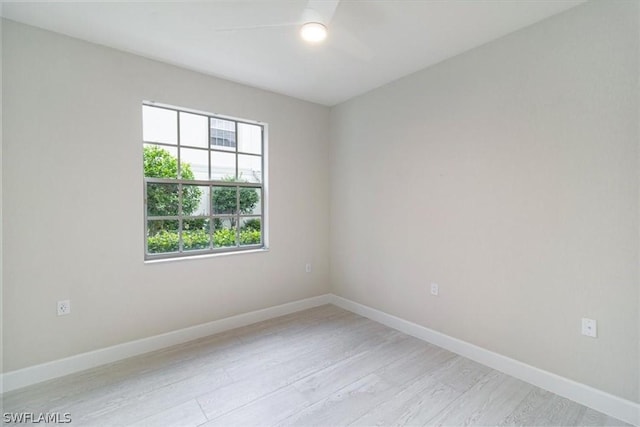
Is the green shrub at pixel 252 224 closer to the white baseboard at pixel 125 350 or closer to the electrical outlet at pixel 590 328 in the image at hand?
the white baseboard at pixel 125 350

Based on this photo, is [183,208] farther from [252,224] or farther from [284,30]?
[284,30]

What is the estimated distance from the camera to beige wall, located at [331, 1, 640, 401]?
69.9 inches

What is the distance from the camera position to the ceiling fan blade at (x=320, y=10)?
1.61m

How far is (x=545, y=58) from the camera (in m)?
2.04

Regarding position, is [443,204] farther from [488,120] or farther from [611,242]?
[611,242]

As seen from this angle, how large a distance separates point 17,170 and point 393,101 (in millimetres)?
3225

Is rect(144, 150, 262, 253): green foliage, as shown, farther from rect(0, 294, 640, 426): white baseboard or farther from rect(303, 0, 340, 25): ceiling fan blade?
rect(303, 0, 340, 25): ceiling fan blade

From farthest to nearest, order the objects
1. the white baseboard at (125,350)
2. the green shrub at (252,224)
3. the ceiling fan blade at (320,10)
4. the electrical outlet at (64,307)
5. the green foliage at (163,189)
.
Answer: the green shrub at (252,224)
the green foliage at (163,189)
the electrical outlet at (64,307)
the white baseboard at (125,350)
the ceiling fan blade at (320,10)

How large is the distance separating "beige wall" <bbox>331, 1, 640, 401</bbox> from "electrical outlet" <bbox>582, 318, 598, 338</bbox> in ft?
0.11

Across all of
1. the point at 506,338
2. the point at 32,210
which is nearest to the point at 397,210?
the point at 506,338

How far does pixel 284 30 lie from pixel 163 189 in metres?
1.79

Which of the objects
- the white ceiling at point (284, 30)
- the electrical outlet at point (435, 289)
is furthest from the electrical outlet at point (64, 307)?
the electrical outlet at point (435, 289)

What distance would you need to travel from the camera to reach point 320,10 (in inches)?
66.6

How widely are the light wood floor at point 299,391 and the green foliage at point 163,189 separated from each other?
1258 millimetres
